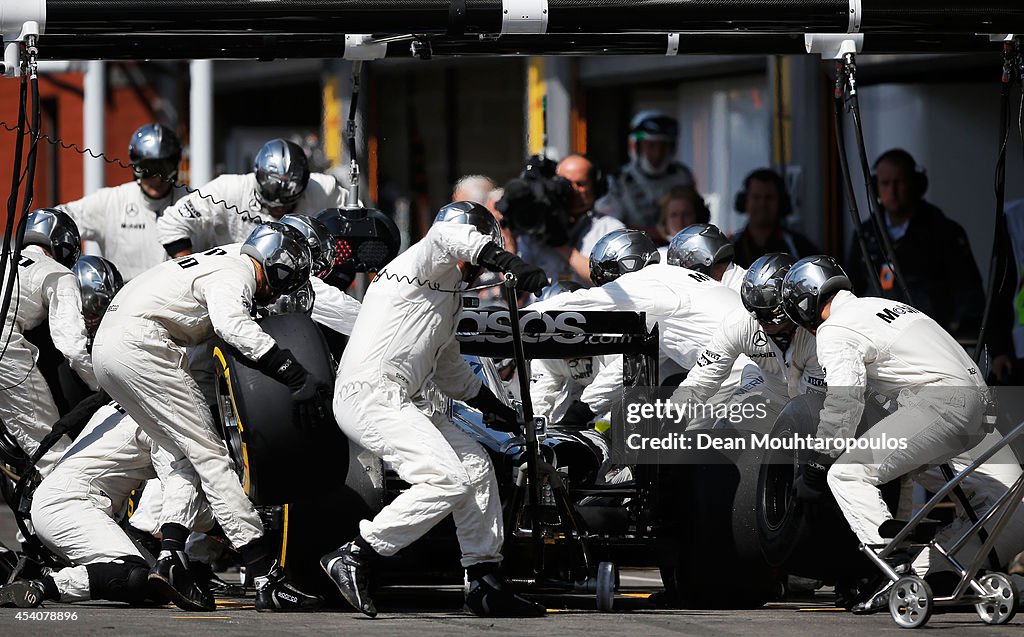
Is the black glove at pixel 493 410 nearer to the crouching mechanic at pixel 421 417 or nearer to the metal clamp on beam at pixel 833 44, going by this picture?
the crouching mechanic at pixel 421 417

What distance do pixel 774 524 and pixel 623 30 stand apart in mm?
2264

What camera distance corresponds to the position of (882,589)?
284 inches

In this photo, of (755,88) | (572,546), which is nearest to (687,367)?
(572,546)

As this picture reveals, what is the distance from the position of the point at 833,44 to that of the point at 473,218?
212cm

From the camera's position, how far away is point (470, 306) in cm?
835

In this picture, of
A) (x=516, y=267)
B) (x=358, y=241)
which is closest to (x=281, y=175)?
(x=358, y=241)

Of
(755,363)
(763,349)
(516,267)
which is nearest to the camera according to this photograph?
(516,267)

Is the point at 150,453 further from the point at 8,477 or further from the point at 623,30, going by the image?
the point at 623,30

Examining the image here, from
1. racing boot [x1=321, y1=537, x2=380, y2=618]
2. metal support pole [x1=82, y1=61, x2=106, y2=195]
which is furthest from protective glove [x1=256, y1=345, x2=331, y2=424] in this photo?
metal support pole [x1=82, y1=61, x2=106, y2=195]

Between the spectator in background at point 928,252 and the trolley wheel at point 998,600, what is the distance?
439 centimetres

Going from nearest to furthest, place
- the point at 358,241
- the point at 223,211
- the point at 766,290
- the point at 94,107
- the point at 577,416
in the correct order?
the point at 766,290 → the point at 577,416 → the point at 358,241 → the point at 223,211 → the point at 94,107

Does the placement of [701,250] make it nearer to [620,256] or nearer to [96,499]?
[620,256]

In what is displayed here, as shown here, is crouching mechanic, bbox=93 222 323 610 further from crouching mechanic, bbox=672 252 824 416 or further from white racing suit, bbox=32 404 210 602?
crouching mechanic, bbox=672 252 824 416

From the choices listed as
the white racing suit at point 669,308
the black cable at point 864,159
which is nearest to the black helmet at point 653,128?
the white racing suit at point 669,308
